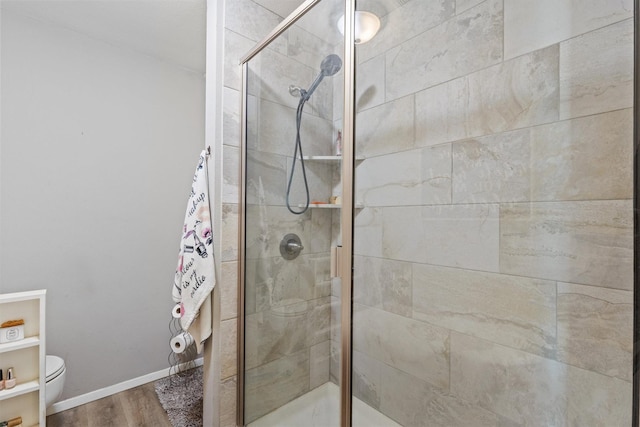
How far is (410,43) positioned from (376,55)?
0.20 metres

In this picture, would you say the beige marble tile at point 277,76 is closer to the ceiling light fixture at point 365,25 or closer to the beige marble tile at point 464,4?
the ceiling light fixture at point 365,25

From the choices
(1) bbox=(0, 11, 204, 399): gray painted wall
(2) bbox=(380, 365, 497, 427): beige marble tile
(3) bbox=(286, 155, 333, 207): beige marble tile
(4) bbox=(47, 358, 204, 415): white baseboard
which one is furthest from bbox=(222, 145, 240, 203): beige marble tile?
(4) bbox=(47, 358, 204, 415): white baseboard

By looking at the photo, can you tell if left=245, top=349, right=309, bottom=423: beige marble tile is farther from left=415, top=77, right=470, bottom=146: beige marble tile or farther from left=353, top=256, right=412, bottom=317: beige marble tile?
left=415, top=77, right=470, bottom=146: beige marble tile

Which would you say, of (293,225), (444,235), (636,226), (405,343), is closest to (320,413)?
(405,343)

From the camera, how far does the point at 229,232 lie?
154 centimetres

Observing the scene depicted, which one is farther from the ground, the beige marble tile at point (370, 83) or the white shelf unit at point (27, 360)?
the beige marble tile at point (370, 83)

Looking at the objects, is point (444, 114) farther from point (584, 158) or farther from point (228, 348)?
point (228, 348)

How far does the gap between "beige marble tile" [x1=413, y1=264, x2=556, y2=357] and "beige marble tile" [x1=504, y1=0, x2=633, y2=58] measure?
0.84 metres

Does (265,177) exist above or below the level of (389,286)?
above

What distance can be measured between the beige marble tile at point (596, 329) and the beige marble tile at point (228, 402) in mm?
1392

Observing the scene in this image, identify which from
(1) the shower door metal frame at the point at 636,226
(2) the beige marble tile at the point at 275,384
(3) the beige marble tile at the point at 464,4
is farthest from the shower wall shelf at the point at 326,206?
(3) the beige marble tile at the point at 464,4

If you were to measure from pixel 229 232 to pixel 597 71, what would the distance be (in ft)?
5.02

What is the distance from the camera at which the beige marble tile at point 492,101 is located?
1078mm

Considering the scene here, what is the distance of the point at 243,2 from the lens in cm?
153
